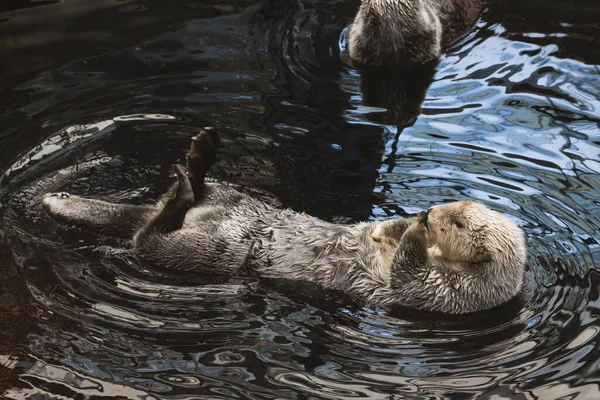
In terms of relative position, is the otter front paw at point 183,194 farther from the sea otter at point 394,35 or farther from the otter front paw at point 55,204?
the sea otter at point 394,35

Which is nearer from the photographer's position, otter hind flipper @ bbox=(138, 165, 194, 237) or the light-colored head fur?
the light-colored head fur

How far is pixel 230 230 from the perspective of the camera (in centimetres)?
471

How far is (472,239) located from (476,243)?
32 mm

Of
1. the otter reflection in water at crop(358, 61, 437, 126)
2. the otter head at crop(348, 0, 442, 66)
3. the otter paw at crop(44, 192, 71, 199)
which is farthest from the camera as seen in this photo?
the otter head at crop(348, 0, 442, 66)

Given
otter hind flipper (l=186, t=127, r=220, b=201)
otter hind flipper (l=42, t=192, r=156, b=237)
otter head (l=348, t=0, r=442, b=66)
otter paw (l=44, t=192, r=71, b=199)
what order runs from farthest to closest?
otter head (l=348, t=0, r=442, b=66), otter paw (l=44, t=192, r=71, b=199), otter hind flipper (l=42, t=192, r=156, b=237), otter hind flipper (l=186, t=127, r=220, b=201)

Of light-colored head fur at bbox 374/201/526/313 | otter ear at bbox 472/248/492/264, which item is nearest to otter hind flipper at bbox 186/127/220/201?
light-colored head fur at bbox 374/201/526/313

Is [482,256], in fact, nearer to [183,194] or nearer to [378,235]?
[378,235]

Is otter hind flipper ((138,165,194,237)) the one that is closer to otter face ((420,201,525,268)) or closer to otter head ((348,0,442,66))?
otter face ((420,201,525,268))

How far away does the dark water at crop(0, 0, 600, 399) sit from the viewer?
398cm

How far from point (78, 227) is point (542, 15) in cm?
579

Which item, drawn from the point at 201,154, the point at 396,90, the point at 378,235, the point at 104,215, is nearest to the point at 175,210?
the point at 201,154

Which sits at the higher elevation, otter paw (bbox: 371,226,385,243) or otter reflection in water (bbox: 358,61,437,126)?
otter reflection in water (bbox: 358,61,437,126)

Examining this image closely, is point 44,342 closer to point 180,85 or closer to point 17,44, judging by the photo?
point 180,85

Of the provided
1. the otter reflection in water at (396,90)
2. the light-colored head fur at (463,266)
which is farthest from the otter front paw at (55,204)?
the otter reflection in water at (396,90)
